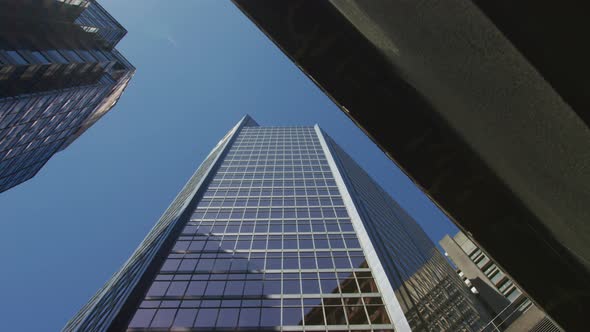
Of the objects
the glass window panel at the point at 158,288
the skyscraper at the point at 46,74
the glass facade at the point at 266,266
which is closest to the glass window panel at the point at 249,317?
the glass facade at the point at 266,266

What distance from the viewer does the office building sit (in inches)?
79.7

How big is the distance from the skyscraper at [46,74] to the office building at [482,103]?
112 feet

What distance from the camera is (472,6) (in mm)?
2049

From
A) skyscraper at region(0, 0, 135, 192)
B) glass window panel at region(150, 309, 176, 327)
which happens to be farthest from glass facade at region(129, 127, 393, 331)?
skyscraper at region(0, 0, 135, 192)

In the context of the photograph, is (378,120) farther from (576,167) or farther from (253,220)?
(253,220)

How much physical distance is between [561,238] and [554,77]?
1.57 m

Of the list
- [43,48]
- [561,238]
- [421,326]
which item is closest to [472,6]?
[561,238]

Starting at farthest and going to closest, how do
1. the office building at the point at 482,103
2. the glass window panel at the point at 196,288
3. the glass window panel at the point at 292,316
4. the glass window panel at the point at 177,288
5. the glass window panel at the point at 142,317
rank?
1. the glass window panel at the point at 196,288
2. the glass window panel at the point at 177,288
3. the glass window panel at the point at 292,316
4. the glass window panel at the point at 142,317
5. the office building at the point at 482,103

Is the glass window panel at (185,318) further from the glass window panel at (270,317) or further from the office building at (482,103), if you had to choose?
the office building at (482,103)

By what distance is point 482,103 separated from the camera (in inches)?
97.9

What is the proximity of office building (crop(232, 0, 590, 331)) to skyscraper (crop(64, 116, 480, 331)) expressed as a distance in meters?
20.0

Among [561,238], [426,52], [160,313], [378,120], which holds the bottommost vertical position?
[160,313]

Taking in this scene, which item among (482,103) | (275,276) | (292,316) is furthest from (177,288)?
(482,103)

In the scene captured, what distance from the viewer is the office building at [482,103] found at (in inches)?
79.7
